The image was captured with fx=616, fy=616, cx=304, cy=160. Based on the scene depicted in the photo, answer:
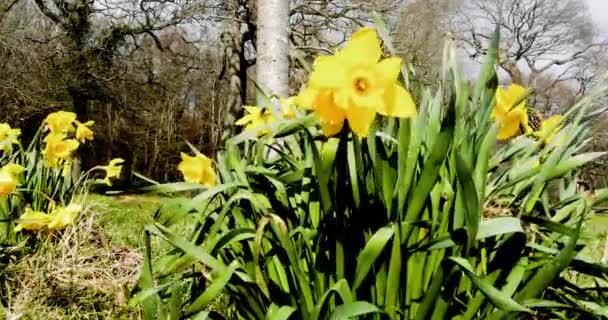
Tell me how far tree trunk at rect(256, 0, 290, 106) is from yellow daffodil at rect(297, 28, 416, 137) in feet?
6.78

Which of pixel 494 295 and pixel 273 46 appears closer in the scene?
pixel 494 295

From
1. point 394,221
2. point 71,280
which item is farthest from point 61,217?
point 394,221

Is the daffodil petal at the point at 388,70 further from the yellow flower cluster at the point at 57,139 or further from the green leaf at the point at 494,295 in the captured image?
the yellow flower cluster at the point at 57,139

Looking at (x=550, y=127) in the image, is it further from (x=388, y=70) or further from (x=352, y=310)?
(x=352, y=310)

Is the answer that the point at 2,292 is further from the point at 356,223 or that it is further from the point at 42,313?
the point at 356,223

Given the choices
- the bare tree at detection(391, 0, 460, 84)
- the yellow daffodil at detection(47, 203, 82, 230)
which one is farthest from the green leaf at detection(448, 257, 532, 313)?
the bare tree at detection(391, 0, 460, 84)

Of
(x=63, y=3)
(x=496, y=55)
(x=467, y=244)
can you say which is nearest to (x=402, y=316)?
(x=467, y=244)

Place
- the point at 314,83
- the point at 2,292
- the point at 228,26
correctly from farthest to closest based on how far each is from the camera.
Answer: the point at 228,26
the point at 2,292
the point at 314,83

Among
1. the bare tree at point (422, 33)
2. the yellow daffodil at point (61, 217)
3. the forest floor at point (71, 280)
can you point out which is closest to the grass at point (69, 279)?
the forest floor at point (71, 280)

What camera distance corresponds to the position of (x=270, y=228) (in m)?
1.05

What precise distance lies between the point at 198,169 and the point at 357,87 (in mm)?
698

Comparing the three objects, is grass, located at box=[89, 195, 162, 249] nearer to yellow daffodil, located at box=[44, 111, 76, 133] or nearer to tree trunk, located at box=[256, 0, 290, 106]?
yellow daffodil, located at box=[44, 111, 76, 133]

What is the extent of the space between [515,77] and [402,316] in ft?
59.6

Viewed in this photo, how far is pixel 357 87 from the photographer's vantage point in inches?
33.9
